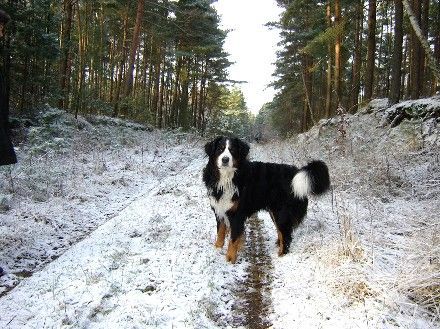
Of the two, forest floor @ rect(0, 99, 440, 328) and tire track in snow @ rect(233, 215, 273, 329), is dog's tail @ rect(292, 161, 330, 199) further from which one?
tire track in snow @ rect(233, 215, 273, 329)

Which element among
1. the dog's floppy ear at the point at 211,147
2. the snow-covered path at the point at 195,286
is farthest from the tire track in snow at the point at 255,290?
the dog's floppy ear at the point at 211,147

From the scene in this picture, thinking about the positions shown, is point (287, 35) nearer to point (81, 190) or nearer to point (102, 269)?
point (81, 190)

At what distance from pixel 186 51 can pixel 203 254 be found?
2316 cm

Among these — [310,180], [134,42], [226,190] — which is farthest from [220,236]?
[134,42]

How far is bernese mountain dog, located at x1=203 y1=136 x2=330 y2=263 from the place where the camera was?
5082mm

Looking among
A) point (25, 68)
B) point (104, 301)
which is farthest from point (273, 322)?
point (25, 68)

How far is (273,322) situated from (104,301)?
170 cm

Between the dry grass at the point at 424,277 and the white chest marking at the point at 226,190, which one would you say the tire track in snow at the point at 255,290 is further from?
the dry grass at the point at 424,277

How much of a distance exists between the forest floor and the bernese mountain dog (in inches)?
15.1

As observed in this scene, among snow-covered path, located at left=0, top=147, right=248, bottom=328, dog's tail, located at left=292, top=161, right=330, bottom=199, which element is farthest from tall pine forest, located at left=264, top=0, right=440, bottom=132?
snow-covered path, located at left=0, top=147, right=248, bottom=328

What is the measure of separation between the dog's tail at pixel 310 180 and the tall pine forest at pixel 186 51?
2421mm

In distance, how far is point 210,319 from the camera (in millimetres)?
3514

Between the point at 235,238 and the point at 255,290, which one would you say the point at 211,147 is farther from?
the point at 255,290

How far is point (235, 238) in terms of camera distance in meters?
4.95
